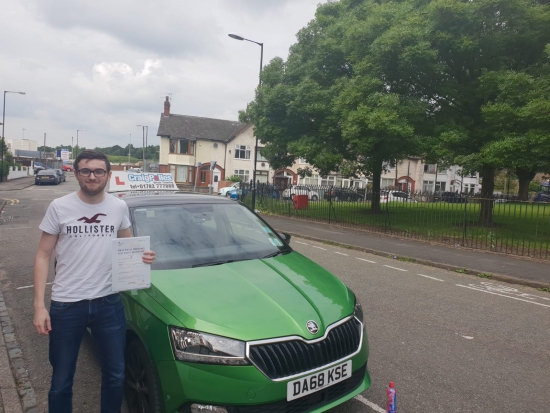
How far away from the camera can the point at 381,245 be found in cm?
1329

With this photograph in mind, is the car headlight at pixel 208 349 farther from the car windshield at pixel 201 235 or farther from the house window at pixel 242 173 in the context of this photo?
the house window at pixel 242 173

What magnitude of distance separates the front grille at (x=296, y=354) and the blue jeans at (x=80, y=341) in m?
0.93

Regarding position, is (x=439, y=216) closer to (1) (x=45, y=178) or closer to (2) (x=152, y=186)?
(2) (x=152, y=186)

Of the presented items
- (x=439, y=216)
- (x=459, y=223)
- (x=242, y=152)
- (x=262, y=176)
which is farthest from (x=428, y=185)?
(x=459, y=223)

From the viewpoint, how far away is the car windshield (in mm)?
3807

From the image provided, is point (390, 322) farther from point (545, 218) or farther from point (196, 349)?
point (545, 218)

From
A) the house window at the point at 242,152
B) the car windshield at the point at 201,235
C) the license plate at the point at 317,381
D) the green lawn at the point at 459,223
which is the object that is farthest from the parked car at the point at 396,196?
the house window at the point at 242,152

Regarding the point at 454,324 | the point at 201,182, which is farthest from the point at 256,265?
the point at 201,182

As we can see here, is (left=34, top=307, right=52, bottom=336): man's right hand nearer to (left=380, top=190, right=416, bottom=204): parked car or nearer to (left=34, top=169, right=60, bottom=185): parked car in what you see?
(left=380, top=190, right=416, bottom=204): parked car

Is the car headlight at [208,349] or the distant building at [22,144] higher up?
the distant building at [22,144]

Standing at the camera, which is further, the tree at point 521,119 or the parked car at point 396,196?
the parked car at point 396,196

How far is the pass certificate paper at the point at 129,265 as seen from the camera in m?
2.85

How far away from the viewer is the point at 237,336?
2.74 metres

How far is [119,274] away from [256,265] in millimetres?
1245
